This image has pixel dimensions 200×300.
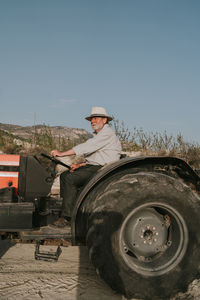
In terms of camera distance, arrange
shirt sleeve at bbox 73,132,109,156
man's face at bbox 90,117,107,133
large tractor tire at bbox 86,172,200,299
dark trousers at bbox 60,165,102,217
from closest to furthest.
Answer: large tractor tire at bbox 86,172,200,299 < dark trousers at bbox 60,165,102,217 < shirt sleeve at bbox 73,132,109,156 < man's face at bbox 90,117,107,133

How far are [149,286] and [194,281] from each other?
435mm

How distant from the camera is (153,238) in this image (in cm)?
253

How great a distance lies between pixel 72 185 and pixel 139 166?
817mm

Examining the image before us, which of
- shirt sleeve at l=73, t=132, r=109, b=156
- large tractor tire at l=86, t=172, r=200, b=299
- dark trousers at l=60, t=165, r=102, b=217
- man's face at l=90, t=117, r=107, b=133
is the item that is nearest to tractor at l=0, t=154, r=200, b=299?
large tractor tire at l=86, t=172, r=200, b=299

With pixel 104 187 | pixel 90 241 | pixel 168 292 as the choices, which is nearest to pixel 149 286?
pixel 168 292

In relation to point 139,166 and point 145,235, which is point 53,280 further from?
point 139,166

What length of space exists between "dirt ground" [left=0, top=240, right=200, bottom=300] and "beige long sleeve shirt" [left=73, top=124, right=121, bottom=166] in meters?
1.27

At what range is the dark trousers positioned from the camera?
289cm

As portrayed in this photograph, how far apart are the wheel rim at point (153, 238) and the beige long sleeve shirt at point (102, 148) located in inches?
34.2

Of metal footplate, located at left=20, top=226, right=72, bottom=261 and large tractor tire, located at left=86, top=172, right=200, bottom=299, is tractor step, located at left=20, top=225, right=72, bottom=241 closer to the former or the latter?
metal footplate, located at left=20, top=226, right=72, bottom=261

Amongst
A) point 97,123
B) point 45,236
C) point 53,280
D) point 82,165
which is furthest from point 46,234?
point 97,123

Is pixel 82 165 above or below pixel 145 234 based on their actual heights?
above

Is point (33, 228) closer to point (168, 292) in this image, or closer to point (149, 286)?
point (149, 286)

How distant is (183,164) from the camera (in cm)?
270
